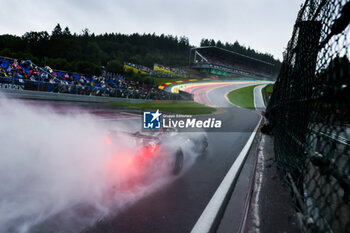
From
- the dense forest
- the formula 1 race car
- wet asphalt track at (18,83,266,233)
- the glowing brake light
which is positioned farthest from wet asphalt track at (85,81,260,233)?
the dense forest

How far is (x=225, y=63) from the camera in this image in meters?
91.6

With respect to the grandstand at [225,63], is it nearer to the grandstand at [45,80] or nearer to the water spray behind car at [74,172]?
the grandstand at [45,80]

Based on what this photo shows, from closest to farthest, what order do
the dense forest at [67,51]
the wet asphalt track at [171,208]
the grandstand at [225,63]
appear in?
the wet asphalt track at [171,208] < the dense forest at [67,51] < the grandstand at [225,63]

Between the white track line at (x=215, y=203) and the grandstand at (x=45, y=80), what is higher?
the grandstand at (x=45, y=80)

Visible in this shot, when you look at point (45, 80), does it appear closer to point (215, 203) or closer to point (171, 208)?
point (171, 208)

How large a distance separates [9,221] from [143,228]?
1365 millimetres

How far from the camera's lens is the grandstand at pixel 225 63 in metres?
81.9

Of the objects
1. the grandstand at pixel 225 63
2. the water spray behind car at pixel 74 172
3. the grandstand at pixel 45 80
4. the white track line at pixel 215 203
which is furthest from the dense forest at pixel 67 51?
the white track line at pixel 215 203

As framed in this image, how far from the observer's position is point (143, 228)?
2502 mm

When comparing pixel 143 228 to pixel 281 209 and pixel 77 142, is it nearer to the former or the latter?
pixel 281 209

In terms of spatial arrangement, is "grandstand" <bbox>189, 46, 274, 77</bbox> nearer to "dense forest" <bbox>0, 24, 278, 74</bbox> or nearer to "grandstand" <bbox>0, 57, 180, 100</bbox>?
"dense forest" <bbox>0, 24, 278, 74</bbox>

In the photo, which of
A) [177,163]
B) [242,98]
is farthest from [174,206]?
[242,98]

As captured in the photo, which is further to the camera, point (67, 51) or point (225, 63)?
point (225, 63)

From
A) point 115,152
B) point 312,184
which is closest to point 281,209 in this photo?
point 312,184
